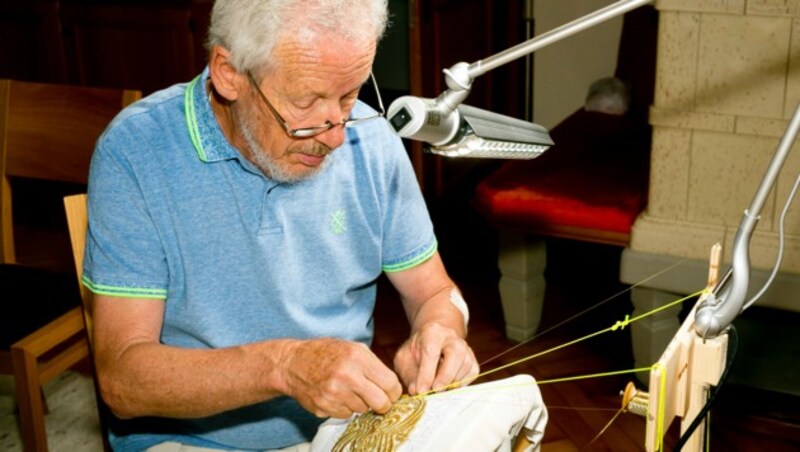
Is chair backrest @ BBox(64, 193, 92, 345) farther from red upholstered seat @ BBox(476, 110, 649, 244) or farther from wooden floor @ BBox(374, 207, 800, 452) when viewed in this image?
red upholstered seat @ BBox(476, 110, 649, 244)

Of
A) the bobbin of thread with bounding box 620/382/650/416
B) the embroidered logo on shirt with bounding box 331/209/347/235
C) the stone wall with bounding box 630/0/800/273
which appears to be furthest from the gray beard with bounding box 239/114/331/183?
the stone wall with bounding box 630/0/800/273

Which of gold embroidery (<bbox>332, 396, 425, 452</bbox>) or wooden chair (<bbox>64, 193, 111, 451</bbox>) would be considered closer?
gold embroidery (<bbox>332, 396, 425, 452</bbox>)

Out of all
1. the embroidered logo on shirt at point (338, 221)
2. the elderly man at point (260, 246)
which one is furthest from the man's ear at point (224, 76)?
the embroidered logo on shirt at point (338, 221)

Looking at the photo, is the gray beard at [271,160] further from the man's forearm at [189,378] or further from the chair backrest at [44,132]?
the chair backrest at [44,132]

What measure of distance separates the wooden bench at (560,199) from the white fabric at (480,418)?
1.43 m

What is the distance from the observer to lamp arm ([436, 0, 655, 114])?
1.12 meters

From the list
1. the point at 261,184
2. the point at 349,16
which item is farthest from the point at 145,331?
the point at 349,16

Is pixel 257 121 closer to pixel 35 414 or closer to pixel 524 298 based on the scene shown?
pixel 35 414

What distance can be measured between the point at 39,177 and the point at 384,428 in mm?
1391

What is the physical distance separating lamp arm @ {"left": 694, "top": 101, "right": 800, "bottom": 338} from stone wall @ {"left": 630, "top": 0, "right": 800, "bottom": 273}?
4.48 ft

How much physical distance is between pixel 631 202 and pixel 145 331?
5.50 ft

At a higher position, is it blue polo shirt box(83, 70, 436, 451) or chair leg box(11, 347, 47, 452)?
blue polo shirt box(83, 70, 436, 451)

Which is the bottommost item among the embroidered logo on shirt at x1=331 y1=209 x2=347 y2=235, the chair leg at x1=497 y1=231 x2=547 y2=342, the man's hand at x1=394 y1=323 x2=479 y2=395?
the chair leg at x1=497 y1=231 x2=547 y2=342

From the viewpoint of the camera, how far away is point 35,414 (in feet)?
7.71
